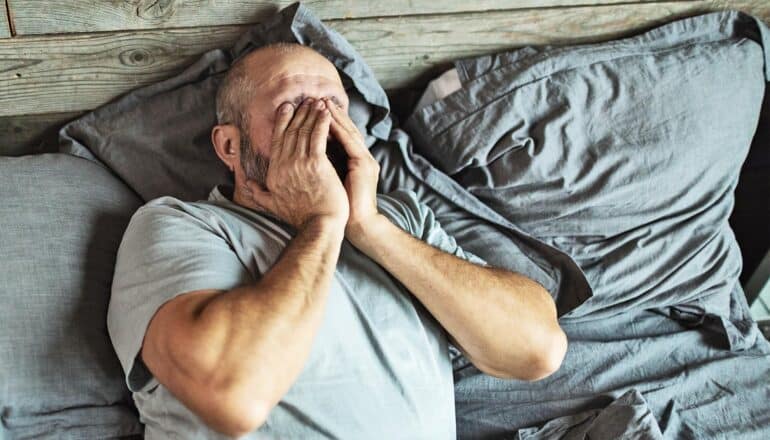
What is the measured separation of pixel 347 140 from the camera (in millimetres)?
1248

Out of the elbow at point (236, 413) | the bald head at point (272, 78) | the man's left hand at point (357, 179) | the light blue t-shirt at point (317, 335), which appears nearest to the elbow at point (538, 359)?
the light blue t-shirt at point (317, 335)

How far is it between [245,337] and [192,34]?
2.41 ft

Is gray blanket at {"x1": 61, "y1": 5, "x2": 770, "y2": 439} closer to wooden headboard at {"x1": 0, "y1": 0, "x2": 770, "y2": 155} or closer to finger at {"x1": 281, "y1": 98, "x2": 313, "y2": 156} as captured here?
wooden headboard at {"x1": 0, "y1": 0, "x2": 770, "y2": 155}

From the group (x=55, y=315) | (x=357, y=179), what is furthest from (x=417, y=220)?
(x=55, y=315)

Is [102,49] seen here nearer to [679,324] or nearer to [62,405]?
[62,405]

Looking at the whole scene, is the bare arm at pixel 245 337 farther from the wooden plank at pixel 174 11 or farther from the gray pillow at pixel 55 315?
the wooden plank at pixel 174 11

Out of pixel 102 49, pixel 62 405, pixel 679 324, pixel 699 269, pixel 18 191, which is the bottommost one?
pixel 679 324

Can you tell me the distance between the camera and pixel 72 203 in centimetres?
129

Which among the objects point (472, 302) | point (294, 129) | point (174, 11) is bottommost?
point (472, 302)

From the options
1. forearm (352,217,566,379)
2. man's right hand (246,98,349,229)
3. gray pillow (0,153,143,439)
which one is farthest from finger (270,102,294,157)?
gray pillow (0,153,143,439)

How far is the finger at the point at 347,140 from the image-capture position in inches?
49.1

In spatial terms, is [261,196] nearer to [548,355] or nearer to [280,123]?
[280,123]

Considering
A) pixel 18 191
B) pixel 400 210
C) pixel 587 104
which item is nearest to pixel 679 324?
pixel 587 104

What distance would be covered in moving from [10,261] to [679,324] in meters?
Answer: 1.35
